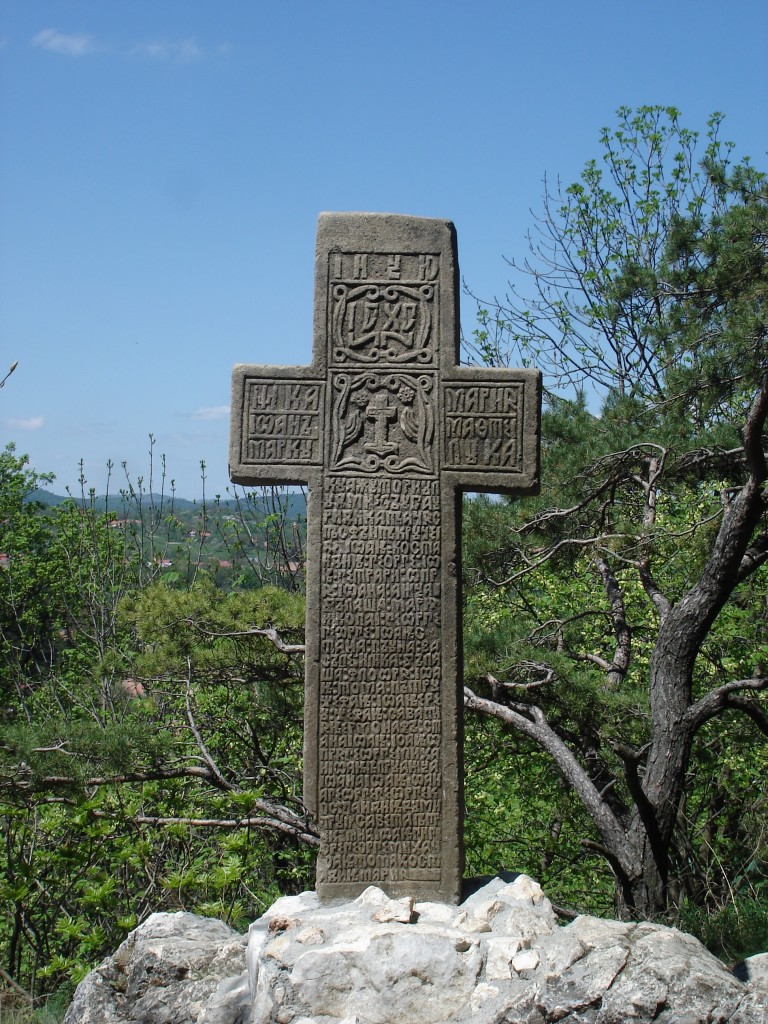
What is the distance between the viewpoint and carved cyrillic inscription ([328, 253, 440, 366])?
3836 mm

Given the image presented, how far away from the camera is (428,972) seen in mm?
3207

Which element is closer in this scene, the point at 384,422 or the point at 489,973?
the point at 489,973

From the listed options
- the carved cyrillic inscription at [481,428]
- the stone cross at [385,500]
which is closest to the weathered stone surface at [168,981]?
the stone cross at [385,500]

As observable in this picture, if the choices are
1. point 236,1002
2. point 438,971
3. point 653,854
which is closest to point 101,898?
point 236,1002

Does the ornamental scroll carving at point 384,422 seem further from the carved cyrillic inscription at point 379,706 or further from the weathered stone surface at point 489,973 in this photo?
the weathered stone surface at point 489,973

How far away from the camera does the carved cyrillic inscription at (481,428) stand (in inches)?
151

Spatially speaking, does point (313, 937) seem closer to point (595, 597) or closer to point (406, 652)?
point (406, 652)

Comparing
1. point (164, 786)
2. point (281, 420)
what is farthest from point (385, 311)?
point (164, 786)

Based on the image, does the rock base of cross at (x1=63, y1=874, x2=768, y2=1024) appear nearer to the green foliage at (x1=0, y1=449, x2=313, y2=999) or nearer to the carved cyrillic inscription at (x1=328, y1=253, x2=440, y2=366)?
the green foliage at (x1=0, y1=449, x2=313, y2=999)

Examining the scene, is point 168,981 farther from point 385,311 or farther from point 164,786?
point 385,311

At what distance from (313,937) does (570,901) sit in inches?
205

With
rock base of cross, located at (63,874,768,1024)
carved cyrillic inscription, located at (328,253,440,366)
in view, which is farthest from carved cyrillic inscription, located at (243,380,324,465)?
rock base of cross, located at (63,874,768,1024)

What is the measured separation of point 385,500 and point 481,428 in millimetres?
452

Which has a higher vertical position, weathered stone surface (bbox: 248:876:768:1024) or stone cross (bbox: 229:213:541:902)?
stone cross (bbox: 229:213:541:902)
